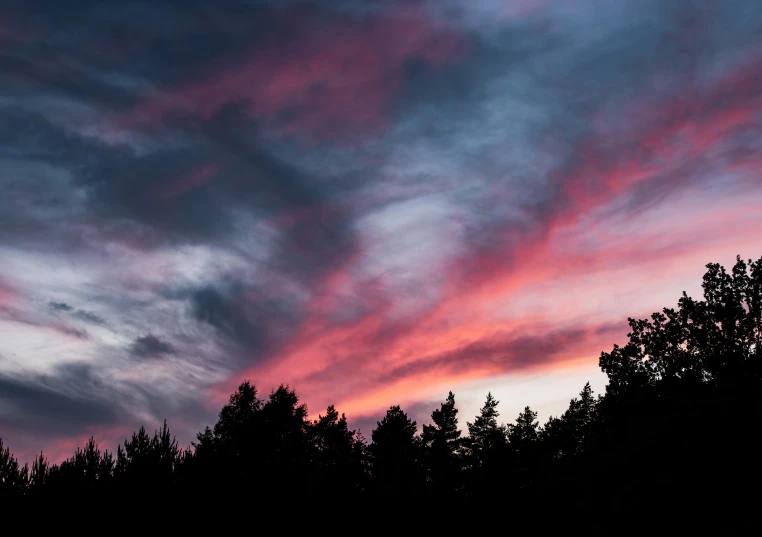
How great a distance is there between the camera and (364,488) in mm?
77875

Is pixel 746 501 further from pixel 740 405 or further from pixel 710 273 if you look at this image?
pixel 710 273

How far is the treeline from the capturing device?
37250 millimetres

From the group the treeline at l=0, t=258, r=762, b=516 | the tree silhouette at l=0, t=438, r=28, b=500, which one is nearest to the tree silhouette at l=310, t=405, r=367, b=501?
the treeline at l=0, t=258, r=762, b=516

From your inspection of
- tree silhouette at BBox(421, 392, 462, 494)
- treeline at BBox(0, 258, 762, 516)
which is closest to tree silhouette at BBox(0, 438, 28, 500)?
treeline at BBox(0, 258, 762, 516)

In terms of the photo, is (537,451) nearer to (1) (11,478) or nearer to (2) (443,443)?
(2) (443,443)

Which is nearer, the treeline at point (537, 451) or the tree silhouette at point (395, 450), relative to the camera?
the treeline at point (537, 451)

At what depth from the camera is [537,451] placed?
3142 inches

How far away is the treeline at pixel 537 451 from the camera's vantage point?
122ft

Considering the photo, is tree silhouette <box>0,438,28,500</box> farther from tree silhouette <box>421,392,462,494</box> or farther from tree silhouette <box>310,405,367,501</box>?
tree silhouette <box>421,392,462,494</box>

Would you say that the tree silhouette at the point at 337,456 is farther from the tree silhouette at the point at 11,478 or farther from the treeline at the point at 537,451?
the tree silhouette at the point at 11,478

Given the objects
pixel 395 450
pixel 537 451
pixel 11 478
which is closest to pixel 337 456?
pixel 395 450

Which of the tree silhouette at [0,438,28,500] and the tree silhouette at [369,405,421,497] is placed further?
the tree silhouette at [369,405,421,497]

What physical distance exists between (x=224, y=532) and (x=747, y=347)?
51027 millimetres

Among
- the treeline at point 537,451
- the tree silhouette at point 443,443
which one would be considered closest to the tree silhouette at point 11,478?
the treeline at point 537,451
